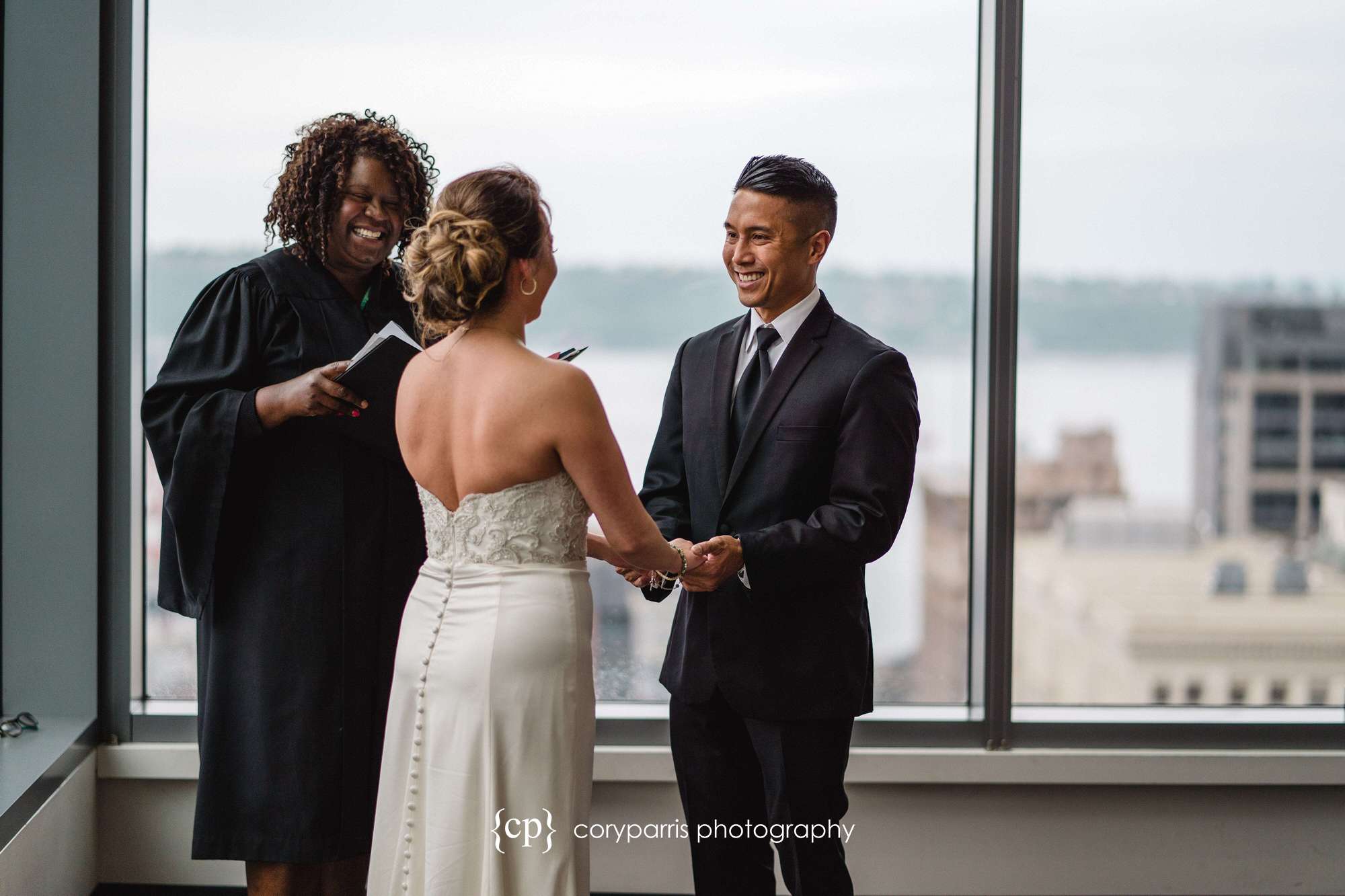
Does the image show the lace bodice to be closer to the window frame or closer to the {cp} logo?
the {cp} logo

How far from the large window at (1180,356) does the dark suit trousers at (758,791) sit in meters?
1.04

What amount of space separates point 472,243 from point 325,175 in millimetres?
603

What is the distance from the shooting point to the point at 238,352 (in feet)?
6.59

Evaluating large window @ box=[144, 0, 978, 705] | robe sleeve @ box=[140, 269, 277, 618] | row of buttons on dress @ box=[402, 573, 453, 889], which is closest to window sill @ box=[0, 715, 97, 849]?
large window @ box=[144, 0, 978, 705]

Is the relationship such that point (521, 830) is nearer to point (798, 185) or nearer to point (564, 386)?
point (564, 386)

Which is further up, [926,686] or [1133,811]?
[926,686]

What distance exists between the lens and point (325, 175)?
2.02m

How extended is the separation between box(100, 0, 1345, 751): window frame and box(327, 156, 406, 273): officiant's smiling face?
945 mm

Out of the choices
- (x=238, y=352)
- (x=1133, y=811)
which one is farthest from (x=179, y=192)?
(x=1133, y=811)

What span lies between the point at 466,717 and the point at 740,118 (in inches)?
68.4

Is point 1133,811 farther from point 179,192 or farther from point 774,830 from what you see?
point 179,192

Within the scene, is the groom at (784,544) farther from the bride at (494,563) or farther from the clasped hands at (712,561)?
the bride at (494,563)

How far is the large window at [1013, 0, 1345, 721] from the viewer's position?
109 inches

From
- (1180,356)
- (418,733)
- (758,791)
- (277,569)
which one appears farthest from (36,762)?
(1180,356)
